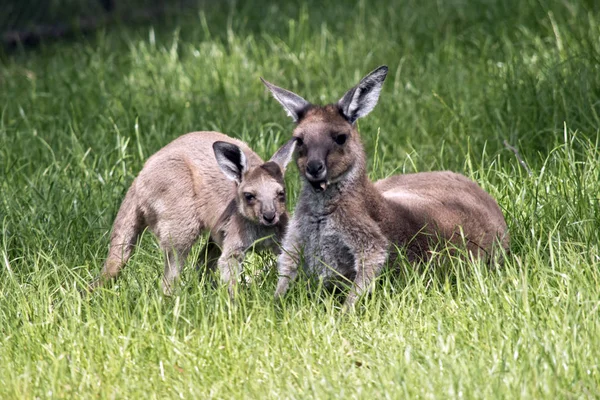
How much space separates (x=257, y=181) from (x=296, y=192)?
0.93m

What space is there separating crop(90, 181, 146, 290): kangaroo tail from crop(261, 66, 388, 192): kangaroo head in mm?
1104

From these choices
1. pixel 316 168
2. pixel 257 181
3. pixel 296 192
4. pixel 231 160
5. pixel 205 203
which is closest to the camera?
pixel 316 168

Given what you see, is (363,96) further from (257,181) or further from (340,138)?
(257,181)

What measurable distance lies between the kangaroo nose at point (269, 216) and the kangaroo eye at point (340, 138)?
22.1 inches

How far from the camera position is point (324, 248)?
508 cm

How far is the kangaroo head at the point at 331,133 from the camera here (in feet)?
16.4

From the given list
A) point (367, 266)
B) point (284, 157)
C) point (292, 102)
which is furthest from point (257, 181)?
point (367, 266)

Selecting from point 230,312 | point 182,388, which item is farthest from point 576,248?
point 182,388

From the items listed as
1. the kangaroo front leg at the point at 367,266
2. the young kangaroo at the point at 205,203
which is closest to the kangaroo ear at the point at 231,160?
the young kangaroo at the point at 205,203

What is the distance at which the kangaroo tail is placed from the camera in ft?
17.9

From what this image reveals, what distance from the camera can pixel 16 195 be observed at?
6.39 m

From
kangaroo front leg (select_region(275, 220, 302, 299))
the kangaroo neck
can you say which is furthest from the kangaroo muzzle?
kangaroo front leg (select_region(275, 220, 302, 299))

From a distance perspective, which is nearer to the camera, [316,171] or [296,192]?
[316,171]

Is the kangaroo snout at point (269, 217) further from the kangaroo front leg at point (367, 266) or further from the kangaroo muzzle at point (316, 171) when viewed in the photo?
the kangaroo front leg at point (367, 266)
